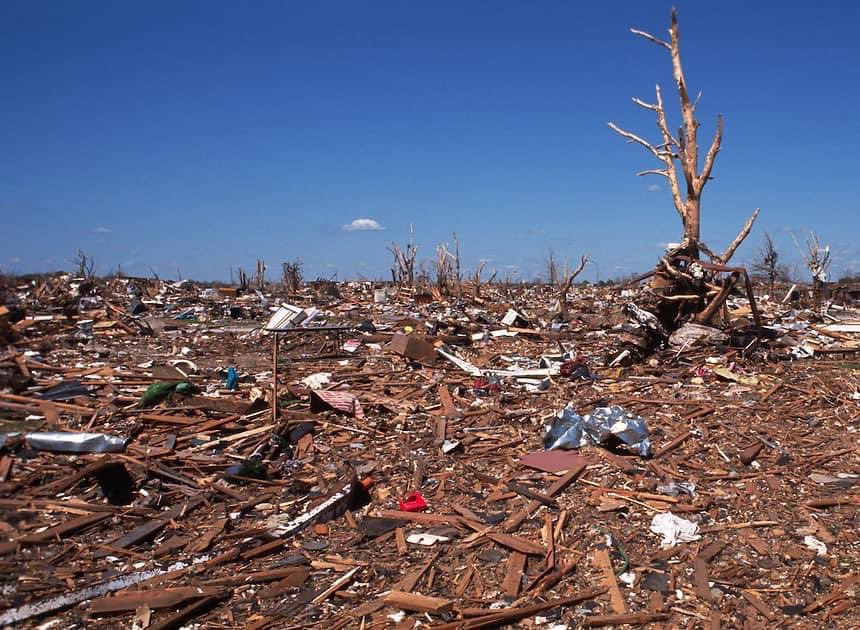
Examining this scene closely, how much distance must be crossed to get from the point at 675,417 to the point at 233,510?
4.74 metres

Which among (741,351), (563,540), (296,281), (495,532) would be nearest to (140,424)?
(495,532)

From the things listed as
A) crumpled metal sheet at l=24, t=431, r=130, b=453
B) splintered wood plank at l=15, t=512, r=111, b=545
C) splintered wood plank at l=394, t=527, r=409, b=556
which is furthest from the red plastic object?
crumpled metal sheet at l=24, t=431, r=130, b=453

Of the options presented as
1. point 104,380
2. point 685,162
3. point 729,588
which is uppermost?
point 685,162

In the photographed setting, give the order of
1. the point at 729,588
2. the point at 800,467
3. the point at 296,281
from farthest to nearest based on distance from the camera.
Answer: the point at 296,281, the point at 800,467, the point at 729,588

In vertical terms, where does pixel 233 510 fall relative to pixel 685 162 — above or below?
below

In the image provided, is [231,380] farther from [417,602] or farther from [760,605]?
[760,605]

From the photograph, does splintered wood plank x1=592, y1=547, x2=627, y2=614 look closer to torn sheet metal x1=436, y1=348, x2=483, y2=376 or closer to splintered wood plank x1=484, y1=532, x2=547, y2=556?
splintered wood plank x1=484, y1=532, x2=547, y2=556

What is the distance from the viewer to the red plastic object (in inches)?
195

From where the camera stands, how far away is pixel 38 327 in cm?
1335

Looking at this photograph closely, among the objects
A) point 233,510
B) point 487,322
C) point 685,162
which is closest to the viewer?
point 233,510

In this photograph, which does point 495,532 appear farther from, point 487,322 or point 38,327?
point 38,327

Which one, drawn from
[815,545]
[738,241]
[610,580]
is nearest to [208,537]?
[610,580]

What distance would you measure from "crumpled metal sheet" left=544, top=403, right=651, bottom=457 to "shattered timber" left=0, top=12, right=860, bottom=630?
0.02 m

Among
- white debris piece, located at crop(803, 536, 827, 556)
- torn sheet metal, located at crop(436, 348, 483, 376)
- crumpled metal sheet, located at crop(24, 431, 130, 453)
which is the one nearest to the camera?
white debris piece, located at crop(803, 536, 827, 556)
